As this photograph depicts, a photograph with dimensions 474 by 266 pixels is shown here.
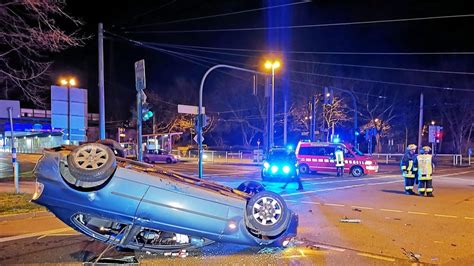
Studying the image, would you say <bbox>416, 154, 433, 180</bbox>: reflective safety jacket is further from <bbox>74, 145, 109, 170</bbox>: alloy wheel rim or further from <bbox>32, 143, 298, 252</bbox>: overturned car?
<bbox>74, 145, 109, 170</bbox>: alloy wheel rim

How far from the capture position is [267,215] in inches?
215

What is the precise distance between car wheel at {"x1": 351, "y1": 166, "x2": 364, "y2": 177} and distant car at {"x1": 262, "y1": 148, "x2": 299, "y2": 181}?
5828mm

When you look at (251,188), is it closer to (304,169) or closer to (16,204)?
(16,204)

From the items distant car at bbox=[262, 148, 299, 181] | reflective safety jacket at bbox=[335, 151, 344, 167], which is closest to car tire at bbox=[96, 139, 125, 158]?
distant car at bbox=[262, 148, 299, 181]

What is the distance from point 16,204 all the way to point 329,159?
17241mm

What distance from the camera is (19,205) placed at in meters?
10.1

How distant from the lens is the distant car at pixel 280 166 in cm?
1761

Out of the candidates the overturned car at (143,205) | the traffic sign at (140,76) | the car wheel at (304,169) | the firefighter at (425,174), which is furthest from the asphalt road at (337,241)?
the car wheel at (304,169)

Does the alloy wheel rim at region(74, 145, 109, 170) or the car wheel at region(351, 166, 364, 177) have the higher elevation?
the alloy wheel rim at region(74, 145, 109, 170)

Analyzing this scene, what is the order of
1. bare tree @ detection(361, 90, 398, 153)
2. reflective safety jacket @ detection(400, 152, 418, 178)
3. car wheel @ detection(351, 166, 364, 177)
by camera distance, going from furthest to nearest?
1. bare tree @ detection(361, 90, 398, 153)
2. car wheel @ detection(351, 166, 364, 177)
3. reflective safety jacket @ detection(400, 152, 418, 178)

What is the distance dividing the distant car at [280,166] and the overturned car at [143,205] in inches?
469

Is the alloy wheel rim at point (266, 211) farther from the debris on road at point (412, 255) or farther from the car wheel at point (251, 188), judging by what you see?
the debris on road at point (412, 255)

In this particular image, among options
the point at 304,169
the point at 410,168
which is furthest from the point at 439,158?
the point at 410,168

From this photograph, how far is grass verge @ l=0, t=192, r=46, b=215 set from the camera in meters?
9.39
